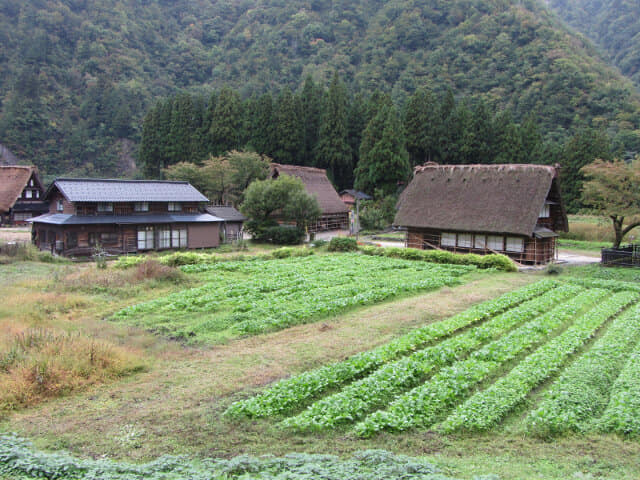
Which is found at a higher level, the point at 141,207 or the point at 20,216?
the point at 141,207

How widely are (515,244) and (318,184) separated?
2437 centimetres

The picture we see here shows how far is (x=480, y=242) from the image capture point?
3102 cm

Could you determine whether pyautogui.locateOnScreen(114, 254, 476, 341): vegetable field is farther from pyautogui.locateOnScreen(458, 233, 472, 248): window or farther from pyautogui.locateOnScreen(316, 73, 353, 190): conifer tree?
pyautogui.locateOnScreen(316, 73, 353, 190): conifer tree

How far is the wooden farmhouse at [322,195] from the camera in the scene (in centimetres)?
4675

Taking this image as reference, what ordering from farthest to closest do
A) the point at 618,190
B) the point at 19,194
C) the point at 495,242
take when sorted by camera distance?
the point at 19,194 < the point at 495,242 < the point at 618,190

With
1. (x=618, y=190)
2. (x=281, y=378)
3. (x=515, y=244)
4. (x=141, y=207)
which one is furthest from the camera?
(x=141, y=207)

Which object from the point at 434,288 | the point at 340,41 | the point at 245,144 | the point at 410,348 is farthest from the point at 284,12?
the point at 410,348

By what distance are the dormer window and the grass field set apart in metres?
16.2

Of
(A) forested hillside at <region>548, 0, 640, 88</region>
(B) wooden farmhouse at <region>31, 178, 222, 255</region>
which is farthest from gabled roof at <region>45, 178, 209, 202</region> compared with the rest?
(A) forested hillside at <region>548, 0, 640, 88</region>

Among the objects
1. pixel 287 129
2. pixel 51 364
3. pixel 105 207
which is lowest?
pixel 51 364

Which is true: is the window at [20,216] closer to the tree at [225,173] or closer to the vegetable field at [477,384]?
the tree at [225,173]

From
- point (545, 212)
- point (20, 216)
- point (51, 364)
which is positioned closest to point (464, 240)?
point (545, 212)

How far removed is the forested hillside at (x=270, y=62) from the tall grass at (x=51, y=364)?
56.1 meters

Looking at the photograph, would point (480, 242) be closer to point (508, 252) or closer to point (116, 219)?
point (508, 252)
